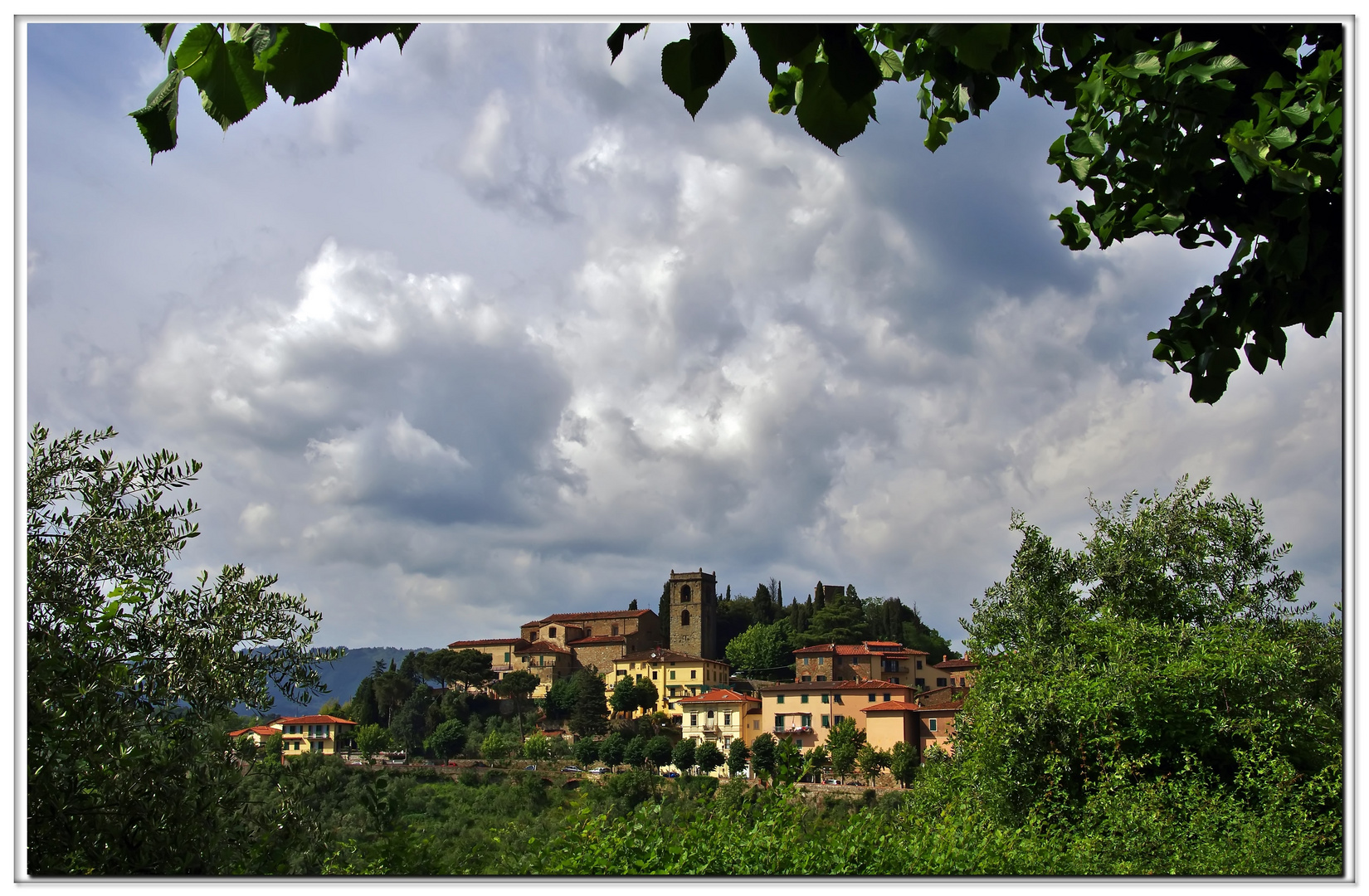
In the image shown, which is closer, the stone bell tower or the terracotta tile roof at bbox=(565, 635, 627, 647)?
the terracotta tile roof at bbox=(565, 635, 627, 647)

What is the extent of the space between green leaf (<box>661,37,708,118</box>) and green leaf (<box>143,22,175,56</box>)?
59 cm

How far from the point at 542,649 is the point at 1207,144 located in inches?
2003

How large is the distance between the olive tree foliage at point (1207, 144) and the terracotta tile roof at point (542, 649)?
5004cm

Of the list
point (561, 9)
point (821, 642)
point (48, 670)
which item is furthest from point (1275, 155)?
point (821, 642)

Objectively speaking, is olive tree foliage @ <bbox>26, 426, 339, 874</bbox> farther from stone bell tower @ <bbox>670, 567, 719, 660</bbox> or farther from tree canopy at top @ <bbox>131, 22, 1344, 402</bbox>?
stone bell tower @ <bbox>670, 567, 719, 660</bbox>

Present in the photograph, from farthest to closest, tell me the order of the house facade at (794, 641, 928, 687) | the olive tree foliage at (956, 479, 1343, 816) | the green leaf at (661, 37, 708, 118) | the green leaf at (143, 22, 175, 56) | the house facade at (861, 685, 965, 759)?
the house facade at (794, 641, 928, 687) → the house facade at (861, 685, 965, 759) → the olive tree foliage at (956, 479, 1343, 816) → the green leaf at (661, 37, 708, 118) → the green leaf at (143, 22, 175, 56)

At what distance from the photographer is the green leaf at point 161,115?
955 millimetres

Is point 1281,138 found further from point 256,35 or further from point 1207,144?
point 256,35

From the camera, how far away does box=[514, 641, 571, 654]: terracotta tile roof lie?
50594mm

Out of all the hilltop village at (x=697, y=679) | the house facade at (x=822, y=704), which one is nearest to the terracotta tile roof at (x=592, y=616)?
the hilltop village at (x=697, y=679)

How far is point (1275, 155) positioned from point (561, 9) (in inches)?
69.3

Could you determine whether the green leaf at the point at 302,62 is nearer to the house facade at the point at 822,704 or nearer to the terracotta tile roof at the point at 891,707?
the terracotta tile roof at the point at 891,707

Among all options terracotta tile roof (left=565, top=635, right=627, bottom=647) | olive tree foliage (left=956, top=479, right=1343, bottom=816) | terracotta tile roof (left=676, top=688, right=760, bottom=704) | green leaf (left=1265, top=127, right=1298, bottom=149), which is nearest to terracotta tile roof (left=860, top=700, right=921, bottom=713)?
terracotta tile roof (left=676, top=688, right=760, bottom=704)

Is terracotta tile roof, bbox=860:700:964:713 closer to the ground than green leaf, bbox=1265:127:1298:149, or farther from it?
closer to the ground
